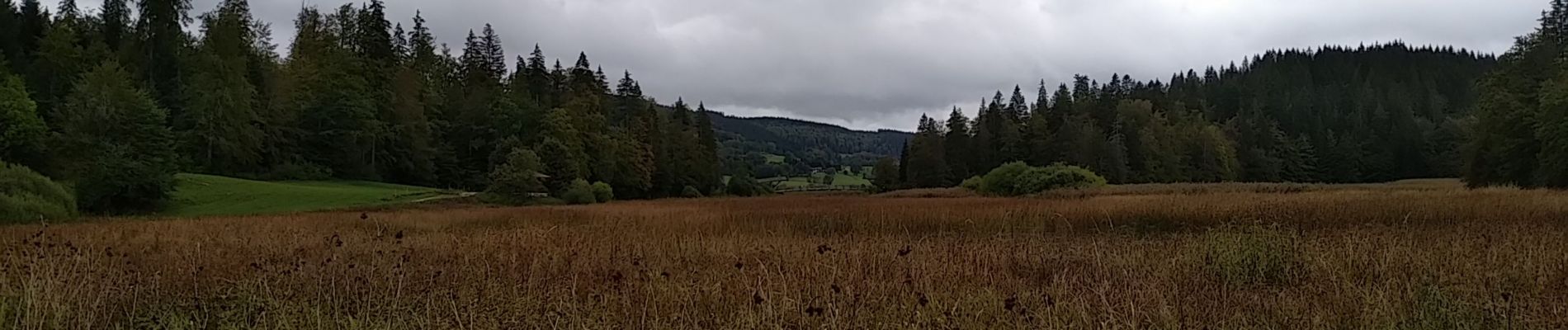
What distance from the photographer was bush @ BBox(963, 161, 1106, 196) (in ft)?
123

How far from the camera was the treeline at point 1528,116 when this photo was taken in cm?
3038

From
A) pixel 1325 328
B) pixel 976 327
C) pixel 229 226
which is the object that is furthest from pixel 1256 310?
pixel 229 226

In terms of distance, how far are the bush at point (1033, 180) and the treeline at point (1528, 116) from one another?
14.2 meters

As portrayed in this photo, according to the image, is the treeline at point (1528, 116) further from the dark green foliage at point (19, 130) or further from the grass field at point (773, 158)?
the grass field at point (773, 158)

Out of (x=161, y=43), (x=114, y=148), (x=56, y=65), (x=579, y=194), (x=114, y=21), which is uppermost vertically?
(x=114, y=21)

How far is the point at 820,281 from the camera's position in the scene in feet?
18.7

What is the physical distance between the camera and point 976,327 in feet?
13.4

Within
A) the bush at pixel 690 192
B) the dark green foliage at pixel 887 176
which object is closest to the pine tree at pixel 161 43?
the bush at pixel 690 192

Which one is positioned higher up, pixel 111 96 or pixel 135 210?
pixel 111 96

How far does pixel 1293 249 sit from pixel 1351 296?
6.19ft

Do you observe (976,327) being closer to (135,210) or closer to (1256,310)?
(1256,310)

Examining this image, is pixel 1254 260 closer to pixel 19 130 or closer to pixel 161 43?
pixel 19 130

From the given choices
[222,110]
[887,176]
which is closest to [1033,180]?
[222,110]

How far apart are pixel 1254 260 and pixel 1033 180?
32.7 m
